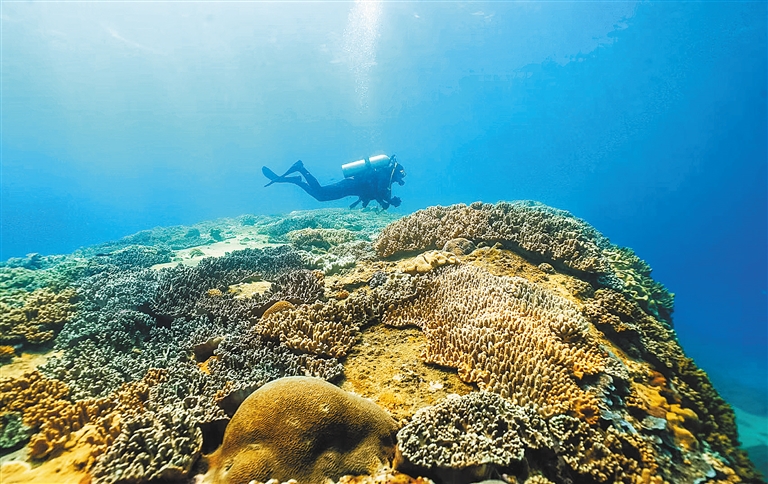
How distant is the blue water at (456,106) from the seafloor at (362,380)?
1563 cm

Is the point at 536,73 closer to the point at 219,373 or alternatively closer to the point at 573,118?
the point at 573,118

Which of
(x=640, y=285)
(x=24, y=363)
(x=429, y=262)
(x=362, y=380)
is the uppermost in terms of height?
(x=640, y=285)

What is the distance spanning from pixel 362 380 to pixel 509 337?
86.1 inches

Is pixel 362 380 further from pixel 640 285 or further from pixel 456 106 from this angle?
pixel 456 106

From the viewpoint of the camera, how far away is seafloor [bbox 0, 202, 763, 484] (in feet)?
9.67

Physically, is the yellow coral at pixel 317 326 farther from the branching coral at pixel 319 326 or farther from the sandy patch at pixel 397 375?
the sandy patch at pixel 397 375

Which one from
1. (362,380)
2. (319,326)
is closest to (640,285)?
(362,380)

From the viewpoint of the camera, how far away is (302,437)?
2.93 meters

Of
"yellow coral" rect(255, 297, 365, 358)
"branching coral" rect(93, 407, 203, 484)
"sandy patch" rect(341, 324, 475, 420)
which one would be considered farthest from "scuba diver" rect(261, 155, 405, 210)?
"branching coral" rect(93, 407, 203, 484)

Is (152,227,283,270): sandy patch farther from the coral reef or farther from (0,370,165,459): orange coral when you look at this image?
(0,370,165,459): orange coral

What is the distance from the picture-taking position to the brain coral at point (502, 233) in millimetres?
7551

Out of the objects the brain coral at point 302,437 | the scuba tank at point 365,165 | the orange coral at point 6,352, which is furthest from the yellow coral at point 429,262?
the scuba tank at point 365,165

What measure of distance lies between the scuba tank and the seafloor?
11.3 metres

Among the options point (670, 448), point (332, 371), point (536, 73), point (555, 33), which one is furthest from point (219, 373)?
point (536, 73)
